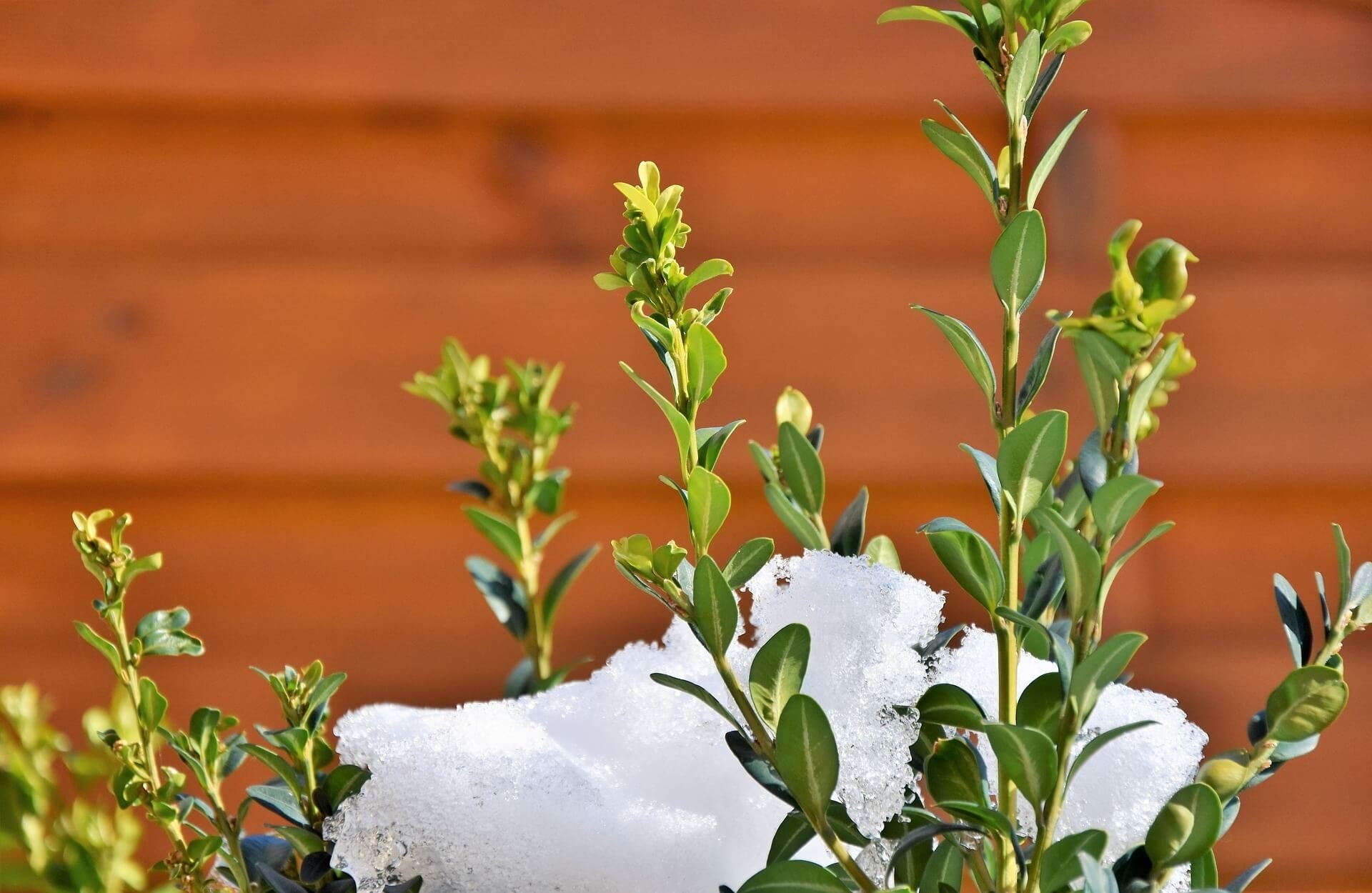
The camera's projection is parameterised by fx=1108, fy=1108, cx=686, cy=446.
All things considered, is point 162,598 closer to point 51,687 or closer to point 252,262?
point 51,687

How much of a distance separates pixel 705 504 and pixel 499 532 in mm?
169

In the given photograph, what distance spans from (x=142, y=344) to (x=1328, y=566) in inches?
39.1

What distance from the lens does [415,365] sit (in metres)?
0.91

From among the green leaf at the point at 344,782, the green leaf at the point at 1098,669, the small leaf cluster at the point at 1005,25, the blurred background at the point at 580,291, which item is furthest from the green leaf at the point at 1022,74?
the blurred background at the point at 580,291

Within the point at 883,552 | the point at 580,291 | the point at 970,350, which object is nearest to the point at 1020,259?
the point at 970,350

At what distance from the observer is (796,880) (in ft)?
0.69

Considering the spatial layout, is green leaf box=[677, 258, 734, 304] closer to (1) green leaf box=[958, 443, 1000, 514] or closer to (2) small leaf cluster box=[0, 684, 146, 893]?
(1) green leaf box=[958, 443, 1000, 514]

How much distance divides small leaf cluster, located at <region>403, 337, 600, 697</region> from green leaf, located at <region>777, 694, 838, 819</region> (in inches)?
6.9

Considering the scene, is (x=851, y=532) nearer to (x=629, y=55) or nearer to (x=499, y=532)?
(x=499, y=532)

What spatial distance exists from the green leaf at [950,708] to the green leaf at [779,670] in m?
0.03

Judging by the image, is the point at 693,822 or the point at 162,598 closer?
the point at 693,822

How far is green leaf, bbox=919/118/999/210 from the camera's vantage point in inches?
8.7

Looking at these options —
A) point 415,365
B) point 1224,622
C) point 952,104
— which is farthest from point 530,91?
point 1224,622

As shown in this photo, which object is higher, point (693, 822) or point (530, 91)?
point (530, 91)
